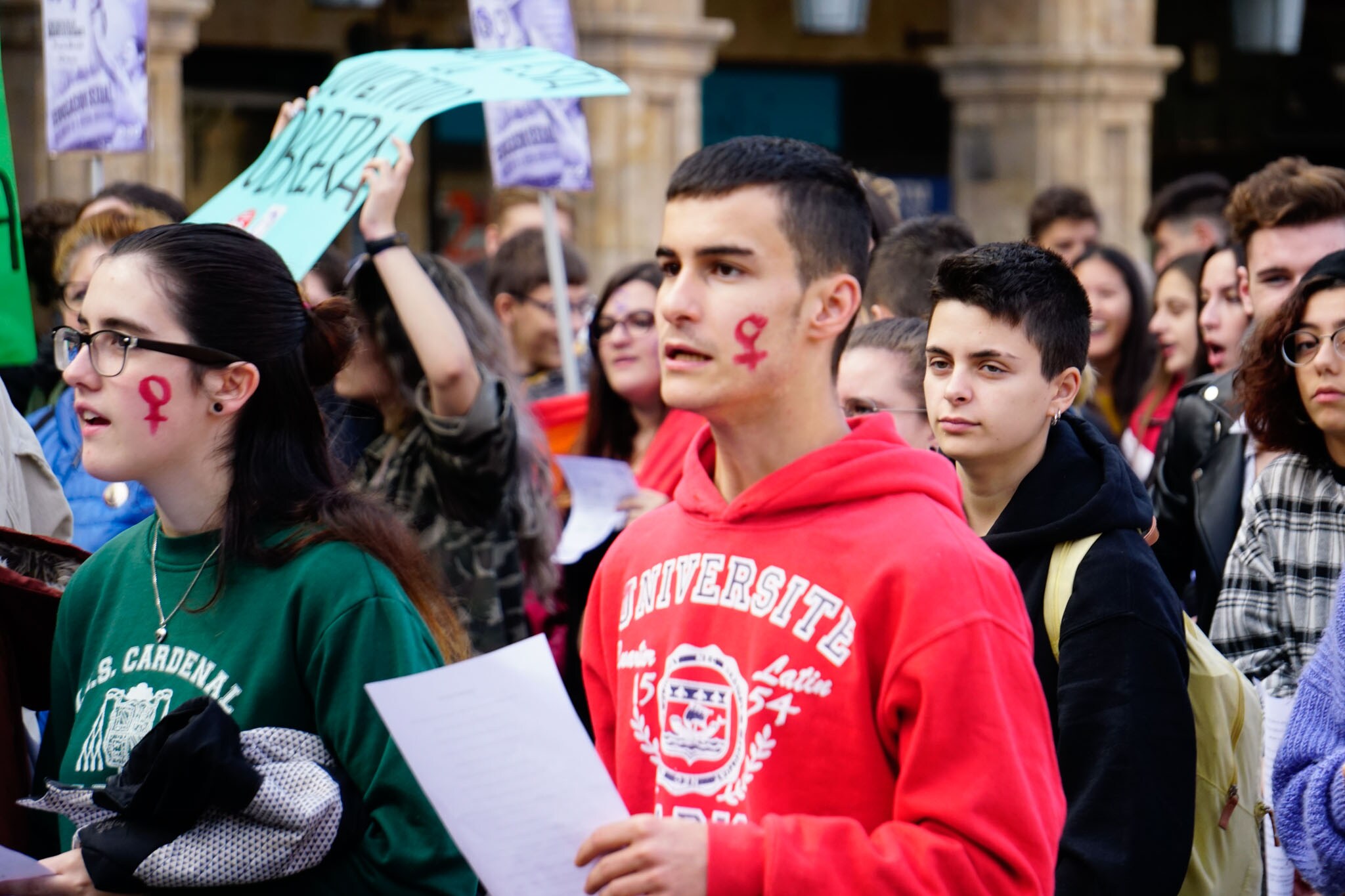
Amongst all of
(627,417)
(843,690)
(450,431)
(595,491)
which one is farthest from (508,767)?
(627,417)

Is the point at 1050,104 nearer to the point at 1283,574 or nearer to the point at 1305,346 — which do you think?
the point at 1305,346

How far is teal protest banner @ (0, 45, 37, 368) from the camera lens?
3504 millimetres

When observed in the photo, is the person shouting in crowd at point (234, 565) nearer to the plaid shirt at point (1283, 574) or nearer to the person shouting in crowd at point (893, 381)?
the person shouting in crowd at point (893, 381)

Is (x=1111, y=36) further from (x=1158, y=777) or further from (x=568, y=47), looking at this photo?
(x=1158, y=777)

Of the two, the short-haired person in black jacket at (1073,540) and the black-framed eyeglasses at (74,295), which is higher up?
the black-framed eyeglasses at (74,295)

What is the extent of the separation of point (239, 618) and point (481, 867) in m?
0.64

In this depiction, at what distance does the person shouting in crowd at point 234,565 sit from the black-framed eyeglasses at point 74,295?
2003mm

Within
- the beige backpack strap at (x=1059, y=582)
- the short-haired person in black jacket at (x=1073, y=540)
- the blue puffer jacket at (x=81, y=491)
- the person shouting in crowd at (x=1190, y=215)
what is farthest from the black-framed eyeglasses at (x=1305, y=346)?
the person shouting in crowd at (x=1190, y=215)

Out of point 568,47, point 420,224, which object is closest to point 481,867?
point 568,47

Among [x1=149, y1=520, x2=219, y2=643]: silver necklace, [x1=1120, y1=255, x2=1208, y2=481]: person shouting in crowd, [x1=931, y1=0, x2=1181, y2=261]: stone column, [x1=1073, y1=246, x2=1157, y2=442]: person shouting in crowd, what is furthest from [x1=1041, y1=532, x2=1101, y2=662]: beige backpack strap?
[x1=931, y1=0, x2=1181, y2=261]: stone column

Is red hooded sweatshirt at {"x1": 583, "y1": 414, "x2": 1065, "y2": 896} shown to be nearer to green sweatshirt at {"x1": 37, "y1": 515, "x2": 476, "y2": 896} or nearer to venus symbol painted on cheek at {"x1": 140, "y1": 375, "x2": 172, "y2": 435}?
green sweatshirt at {"x1": 37, "y1": 515, "x2": 476, "y2": 896}

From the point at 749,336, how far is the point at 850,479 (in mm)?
215

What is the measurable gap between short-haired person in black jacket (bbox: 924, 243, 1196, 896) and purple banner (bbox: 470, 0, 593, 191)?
322 centimetres

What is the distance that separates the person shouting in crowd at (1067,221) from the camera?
28.1 feet
